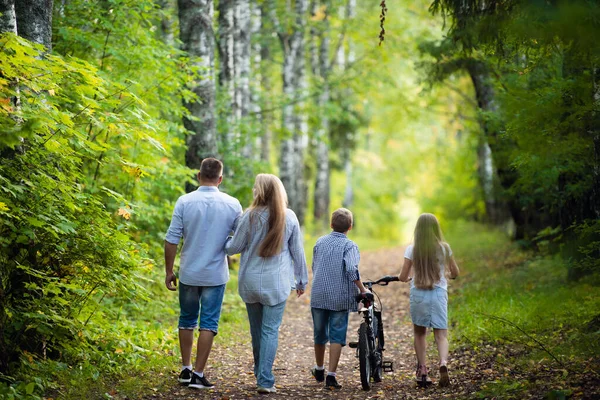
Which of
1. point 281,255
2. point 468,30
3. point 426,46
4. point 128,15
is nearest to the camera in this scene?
point 281,255

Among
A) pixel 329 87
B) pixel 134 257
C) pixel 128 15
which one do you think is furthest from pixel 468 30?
pixel 329 87

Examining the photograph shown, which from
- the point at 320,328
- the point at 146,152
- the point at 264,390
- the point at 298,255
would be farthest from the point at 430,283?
the point at 146,152

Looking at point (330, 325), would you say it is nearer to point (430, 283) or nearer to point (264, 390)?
point (264, 390)

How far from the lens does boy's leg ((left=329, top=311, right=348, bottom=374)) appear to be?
679 cm

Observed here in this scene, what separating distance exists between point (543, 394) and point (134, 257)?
404 cm

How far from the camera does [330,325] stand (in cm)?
688

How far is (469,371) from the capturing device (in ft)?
23.9

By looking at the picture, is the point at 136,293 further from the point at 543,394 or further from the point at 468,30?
the point at 468,30

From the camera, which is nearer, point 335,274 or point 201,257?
point 201,257

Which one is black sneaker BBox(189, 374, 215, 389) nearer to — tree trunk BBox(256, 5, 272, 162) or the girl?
the girl

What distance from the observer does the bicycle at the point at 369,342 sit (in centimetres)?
659

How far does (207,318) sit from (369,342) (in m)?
1.66

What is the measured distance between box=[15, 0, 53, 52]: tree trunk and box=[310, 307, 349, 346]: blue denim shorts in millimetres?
→ 3823

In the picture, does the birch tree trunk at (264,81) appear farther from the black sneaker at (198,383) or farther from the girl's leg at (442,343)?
the black sneaker at (198,383)
